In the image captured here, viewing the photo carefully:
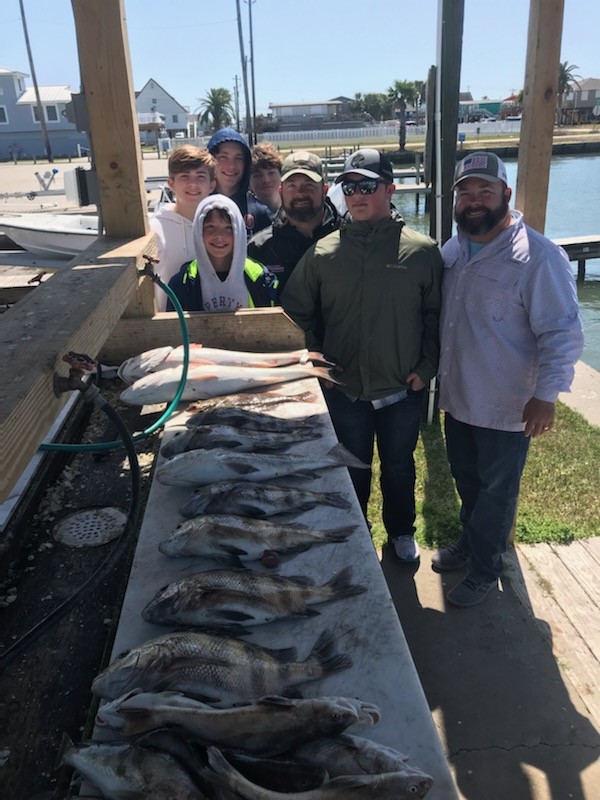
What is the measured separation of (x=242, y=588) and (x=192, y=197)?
335 cm

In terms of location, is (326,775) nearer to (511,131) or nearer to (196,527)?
(196,527)

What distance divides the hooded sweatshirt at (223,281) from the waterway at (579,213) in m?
8.81

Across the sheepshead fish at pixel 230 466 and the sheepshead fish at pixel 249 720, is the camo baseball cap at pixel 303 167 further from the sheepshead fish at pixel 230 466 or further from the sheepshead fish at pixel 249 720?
the sheepshead fish at pixel 249 720

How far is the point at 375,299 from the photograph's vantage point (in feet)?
10.7

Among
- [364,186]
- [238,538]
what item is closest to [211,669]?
[238,538]

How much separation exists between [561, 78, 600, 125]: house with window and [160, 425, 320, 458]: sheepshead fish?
8863 cm

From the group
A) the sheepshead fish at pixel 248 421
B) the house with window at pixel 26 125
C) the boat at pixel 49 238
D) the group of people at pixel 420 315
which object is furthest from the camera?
the house with window at pixel 26 125

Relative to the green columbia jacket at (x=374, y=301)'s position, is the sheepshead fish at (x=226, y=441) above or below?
below

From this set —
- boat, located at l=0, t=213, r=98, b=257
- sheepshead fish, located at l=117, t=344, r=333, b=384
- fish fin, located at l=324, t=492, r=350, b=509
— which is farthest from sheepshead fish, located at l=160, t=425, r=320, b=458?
boat, located at l=0, t=213, r=98, b=257

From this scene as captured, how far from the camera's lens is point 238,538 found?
6.73 ft

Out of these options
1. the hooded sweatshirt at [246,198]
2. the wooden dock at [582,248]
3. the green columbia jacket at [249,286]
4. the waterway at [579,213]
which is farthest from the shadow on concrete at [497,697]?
the wooden dock at [582,248]

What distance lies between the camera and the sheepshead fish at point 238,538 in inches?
79.9

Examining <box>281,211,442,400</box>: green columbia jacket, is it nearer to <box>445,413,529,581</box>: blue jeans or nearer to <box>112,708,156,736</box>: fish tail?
<box>445,413,529,581</box>: blue jeans

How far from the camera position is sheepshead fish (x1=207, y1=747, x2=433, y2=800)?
1269 millimetres
